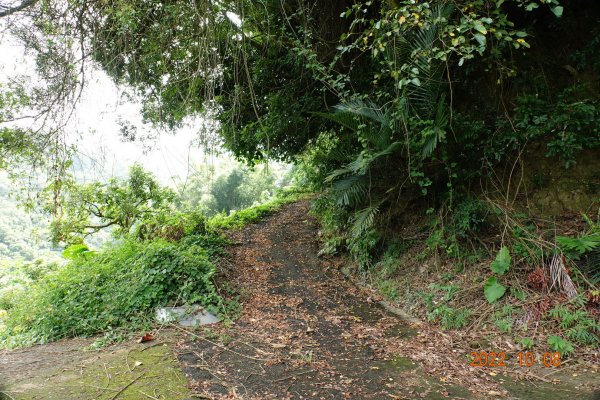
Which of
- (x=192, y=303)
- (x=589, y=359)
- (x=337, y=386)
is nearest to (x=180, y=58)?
(x=192, y=303)

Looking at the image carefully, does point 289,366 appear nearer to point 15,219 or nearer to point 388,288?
point 388,288

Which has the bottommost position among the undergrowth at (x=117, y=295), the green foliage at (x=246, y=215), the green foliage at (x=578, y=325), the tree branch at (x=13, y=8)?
the green foliage at (x=578, y=325)

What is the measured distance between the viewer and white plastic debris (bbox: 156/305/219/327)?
4406 millimetres

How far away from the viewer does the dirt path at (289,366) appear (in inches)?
119

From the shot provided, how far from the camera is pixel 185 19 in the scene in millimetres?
4113

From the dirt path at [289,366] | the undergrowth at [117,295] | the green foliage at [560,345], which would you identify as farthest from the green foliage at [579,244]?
the undergrowth at [117,295]

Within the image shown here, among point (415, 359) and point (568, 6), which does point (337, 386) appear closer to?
point (415, 359)

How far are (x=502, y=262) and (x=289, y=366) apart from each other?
2735mm

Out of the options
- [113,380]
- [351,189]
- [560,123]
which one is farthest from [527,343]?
[113,380]

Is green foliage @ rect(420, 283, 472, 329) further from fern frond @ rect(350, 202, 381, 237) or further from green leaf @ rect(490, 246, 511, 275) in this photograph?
fern frond @ rect(350, 202, 381, 237)

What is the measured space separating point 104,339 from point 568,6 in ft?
23.2

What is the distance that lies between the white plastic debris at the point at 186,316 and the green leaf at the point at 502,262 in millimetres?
3371

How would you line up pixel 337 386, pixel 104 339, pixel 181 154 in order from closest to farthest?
pixel 181 154 < pixel 337 386 < pixel 104 339
